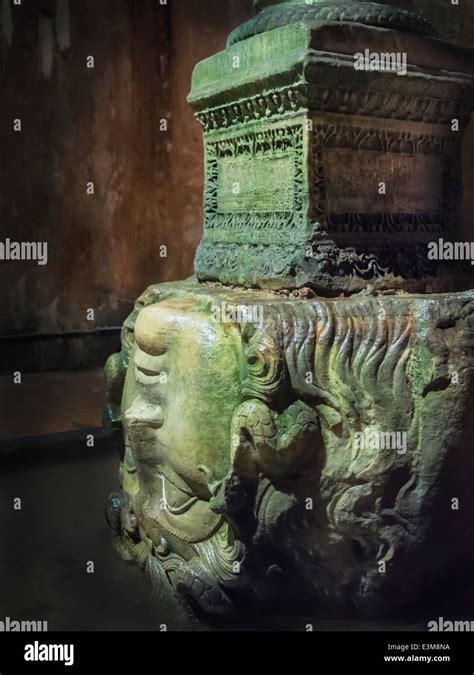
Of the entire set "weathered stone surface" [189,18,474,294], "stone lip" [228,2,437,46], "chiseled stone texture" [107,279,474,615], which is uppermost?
"stone lip" [228,2,437,46]

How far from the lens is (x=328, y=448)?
311 centimetres

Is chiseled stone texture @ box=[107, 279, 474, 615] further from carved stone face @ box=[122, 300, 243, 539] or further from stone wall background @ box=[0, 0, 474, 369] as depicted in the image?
stone wall background @ box=[0, 0, 474, 369]

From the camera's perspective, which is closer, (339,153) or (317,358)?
(317,358)

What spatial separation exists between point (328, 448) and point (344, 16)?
181cm

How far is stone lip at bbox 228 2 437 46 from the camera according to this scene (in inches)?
135

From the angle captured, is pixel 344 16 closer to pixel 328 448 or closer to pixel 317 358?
pixel 317 358

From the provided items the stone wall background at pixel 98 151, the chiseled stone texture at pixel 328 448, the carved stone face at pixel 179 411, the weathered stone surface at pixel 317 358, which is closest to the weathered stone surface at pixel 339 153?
the weathered stone surface at pixel 317 358

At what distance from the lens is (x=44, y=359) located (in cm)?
785

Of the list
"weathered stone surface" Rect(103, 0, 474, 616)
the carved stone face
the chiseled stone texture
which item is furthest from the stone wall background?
the chiseled stone texture

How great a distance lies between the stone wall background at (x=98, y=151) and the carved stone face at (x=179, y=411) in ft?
14.2

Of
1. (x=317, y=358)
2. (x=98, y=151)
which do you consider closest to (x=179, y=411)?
(x=317, y=358)

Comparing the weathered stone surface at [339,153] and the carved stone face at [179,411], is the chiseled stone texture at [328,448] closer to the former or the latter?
the carved stone face at [179,411]

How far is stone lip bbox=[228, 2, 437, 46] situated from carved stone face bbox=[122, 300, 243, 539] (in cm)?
131

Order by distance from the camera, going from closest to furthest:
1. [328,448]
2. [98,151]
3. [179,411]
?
[328,448] → [179,411] → [98,151]
